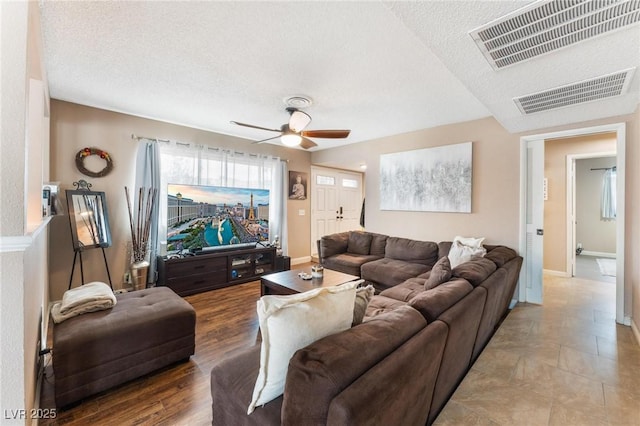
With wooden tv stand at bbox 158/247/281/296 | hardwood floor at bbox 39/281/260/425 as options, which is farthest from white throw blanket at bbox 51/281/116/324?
wooden tv stand at bbox 158/247/281/296

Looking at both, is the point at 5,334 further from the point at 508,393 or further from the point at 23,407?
the point at 508,393

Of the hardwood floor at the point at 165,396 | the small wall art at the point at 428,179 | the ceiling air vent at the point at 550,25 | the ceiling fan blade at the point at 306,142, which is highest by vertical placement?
the ceiling air vent at the point at 550,25

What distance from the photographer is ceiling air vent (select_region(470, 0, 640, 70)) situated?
1.33 metres

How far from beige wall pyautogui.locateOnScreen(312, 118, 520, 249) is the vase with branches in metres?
3.85

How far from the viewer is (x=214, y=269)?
419cm

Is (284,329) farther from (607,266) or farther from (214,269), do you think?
(607,266)

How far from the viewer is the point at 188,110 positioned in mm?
3621

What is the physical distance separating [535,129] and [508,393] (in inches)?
122

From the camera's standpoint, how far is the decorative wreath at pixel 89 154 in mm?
3436

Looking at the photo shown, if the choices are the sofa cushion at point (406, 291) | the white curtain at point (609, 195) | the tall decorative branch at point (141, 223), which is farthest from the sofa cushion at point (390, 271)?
the white curtain at point (609, 195)

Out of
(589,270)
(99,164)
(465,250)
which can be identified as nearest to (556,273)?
(589,270)

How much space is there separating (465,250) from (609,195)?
570 centimetres

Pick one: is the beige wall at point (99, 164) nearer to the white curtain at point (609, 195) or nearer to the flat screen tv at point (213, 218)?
the flat screen tv at point (213, 218)

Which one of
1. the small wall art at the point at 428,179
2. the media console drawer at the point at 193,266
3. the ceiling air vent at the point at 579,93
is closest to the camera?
the ceiling air vent at the point at 579,93
